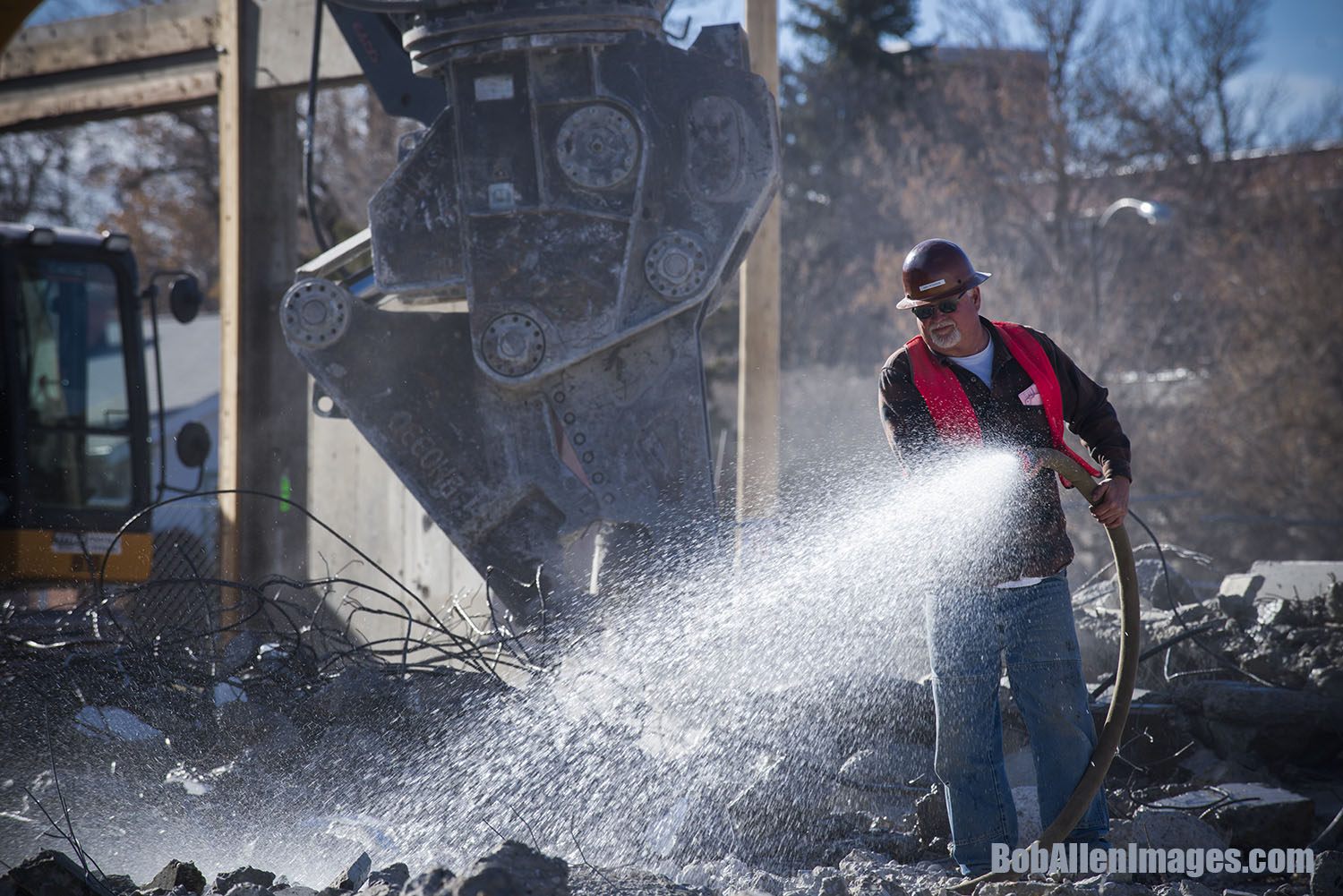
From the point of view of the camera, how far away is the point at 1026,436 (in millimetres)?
3203

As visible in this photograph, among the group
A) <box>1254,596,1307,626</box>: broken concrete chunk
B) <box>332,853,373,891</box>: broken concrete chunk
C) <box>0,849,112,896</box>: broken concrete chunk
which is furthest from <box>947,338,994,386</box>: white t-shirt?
<box>1254,596,1307,626</box>: broken concrete chunk

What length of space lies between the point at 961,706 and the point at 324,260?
2.84 meters

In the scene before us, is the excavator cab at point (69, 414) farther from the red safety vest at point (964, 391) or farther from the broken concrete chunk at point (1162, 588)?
the broken concrete chunk at point (1162, 588)

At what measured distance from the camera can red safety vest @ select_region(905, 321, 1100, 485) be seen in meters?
3.20

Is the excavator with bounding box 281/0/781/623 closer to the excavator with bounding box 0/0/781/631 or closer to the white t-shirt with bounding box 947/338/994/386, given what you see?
the excavator with bounding box 0/0/781/631

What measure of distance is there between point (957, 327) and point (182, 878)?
256cm

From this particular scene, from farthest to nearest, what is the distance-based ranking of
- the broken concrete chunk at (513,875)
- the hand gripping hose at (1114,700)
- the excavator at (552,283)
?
the excavator at (552,283) < the hand gripping hose at (1114,700) < the broken concrete chunk at (513,875)

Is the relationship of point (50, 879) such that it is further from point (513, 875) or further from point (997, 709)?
point (997, 709)

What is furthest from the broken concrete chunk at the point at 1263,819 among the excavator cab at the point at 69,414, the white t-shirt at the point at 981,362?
the excavator cab at the point at 69,414

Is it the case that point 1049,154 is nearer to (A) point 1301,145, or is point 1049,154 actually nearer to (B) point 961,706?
(A) point 1301,145

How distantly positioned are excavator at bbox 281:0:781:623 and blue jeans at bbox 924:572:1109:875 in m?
1.14

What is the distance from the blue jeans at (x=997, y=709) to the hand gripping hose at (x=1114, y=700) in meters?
0.05

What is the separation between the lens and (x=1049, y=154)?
1795cm

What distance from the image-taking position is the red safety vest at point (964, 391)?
3.20 m
